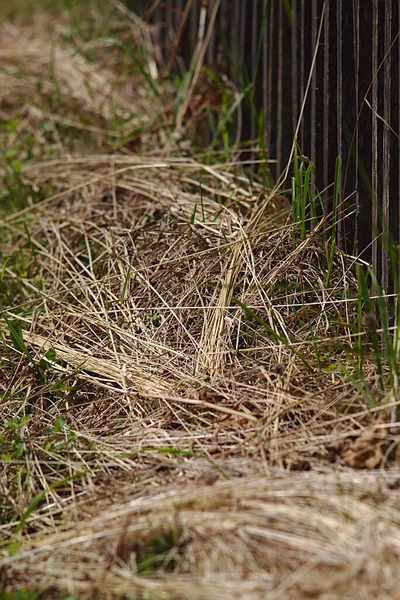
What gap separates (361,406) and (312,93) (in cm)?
123

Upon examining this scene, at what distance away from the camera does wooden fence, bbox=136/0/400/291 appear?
228cm

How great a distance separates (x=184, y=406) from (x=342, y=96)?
3.60ft

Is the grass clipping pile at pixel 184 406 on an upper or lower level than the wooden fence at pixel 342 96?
lower

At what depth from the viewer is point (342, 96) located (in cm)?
254

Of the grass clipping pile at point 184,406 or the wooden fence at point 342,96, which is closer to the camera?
the grass clipping pile at point 184,406

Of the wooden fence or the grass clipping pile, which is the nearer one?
the grass clipping pile

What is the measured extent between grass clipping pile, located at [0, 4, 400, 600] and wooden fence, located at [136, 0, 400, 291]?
0.19m

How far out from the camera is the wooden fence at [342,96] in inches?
89.7

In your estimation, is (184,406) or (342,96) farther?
(342,96)

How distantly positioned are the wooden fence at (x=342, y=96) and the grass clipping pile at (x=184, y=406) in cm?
19

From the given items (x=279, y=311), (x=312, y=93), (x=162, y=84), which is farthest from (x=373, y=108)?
(x=162, y=84)

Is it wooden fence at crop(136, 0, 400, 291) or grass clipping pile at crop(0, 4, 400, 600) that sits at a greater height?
wooden fence at crop(136, 0, 400, 291)

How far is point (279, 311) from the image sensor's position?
247cm

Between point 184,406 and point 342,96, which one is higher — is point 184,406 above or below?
below
